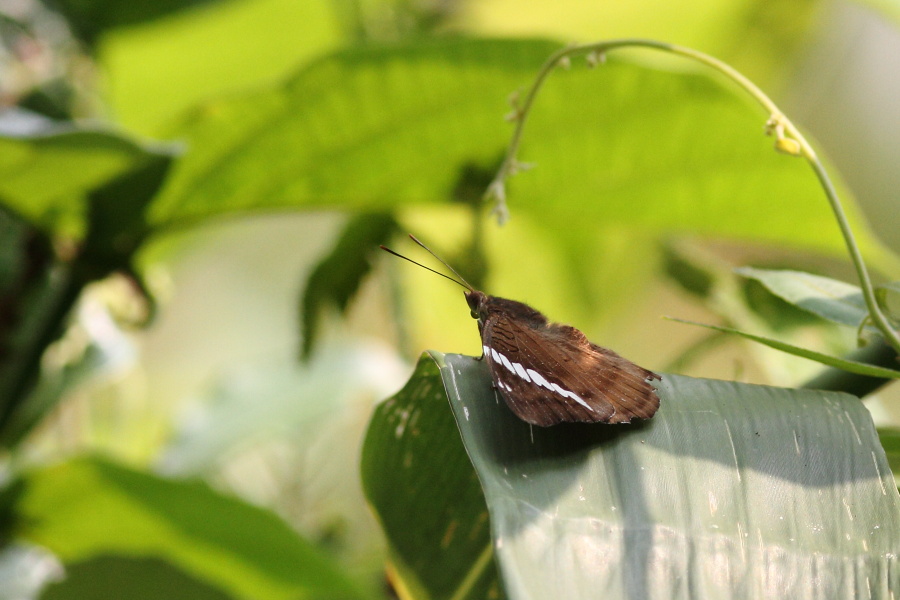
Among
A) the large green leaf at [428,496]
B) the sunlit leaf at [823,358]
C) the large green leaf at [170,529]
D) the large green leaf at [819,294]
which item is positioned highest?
the sunlit leaf at [823,358]

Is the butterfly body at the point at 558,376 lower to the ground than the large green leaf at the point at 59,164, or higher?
higher

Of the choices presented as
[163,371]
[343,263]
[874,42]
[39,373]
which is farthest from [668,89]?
[874,42]

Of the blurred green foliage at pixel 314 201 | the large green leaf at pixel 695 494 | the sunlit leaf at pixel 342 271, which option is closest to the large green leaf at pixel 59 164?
the blurred green foliage at pixel 314 201

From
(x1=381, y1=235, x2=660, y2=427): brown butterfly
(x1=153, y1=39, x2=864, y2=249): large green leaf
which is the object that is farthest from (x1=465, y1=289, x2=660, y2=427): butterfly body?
(x1=153, y1=39, x2=864, y2=249): large green leaf

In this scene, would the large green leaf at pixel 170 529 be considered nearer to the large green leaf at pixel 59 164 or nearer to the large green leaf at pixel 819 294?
the large green leaf at pixel 59 164

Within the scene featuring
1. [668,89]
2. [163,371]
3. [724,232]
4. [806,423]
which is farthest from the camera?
[163,371]

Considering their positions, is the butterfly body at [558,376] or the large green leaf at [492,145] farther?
the large green leaf at [492,145]

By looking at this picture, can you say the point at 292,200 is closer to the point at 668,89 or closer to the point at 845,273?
the point at 668,89

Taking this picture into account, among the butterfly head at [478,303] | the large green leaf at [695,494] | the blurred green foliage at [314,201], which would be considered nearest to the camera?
the large green leaf at [695,494]

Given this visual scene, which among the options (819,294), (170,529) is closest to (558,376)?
(819,294)
